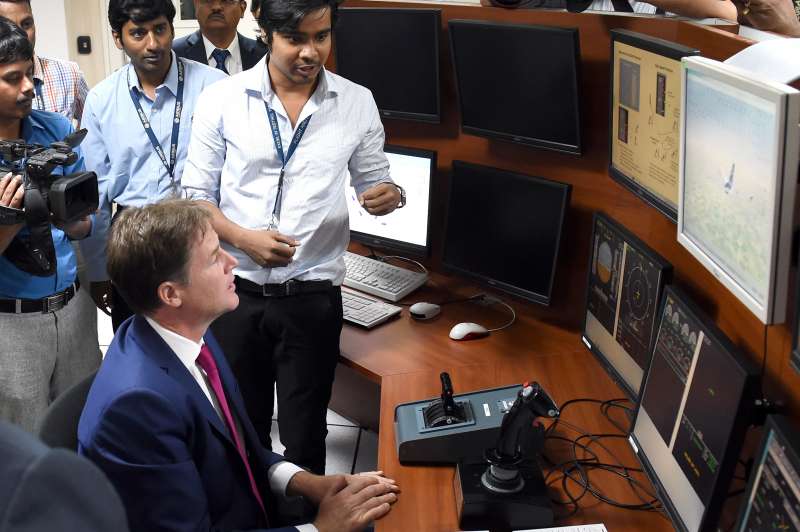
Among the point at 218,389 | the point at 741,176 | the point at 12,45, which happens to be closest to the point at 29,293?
the point at 12,45

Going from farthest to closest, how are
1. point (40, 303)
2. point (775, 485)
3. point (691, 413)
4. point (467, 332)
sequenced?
point (467, 332) → point (40, 303) → point (691, 413) → point (775, 485)

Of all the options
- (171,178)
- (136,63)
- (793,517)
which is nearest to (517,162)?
(171,178)

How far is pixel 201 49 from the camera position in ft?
11.9

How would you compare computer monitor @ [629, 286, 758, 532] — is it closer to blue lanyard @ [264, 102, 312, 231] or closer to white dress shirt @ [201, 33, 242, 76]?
blue lanyard @ [264, 102, 312, 231]

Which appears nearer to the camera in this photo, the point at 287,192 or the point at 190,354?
the point at 190,354

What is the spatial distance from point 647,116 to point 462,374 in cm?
86

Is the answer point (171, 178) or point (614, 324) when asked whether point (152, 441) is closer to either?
point (614, 324)

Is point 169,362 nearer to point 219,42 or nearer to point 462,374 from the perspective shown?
point 462,374

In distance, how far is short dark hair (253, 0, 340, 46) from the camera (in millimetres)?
2252

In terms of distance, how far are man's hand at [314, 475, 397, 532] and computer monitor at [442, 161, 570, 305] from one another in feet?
3.04

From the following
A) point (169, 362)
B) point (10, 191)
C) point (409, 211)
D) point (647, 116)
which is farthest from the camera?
point (409, 211)

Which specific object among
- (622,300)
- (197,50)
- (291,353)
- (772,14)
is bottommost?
(291,353)

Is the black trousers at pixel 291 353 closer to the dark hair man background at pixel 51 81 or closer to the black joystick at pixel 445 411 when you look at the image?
the black joystick at pixel 445 411

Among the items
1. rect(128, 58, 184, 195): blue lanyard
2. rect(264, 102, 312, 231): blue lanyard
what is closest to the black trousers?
rect(264, 102, 312, 231): blue lanyard
